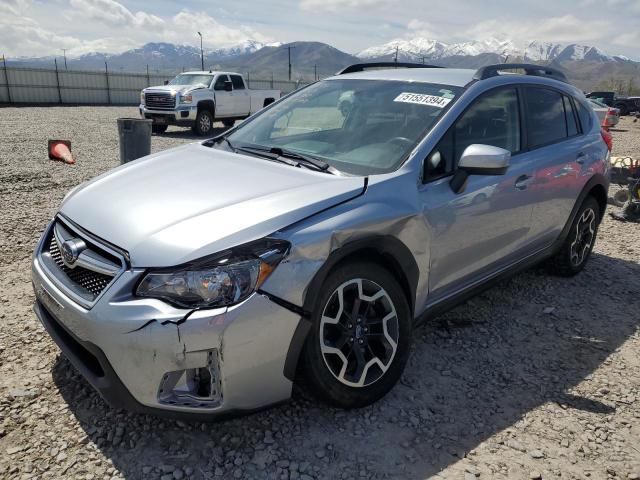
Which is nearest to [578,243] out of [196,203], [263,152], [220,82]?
[263,152]

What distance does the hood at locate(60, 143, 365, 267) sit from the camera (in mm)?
2162

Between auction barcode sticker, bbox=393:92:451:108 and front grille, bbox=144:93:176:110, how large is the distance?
1319cm

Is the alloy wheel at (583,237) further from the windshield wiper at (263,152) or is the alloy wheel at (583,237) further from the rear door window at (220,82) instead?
the rear door window at (220,82)

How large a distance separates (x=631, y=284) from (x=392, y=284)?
319 cm

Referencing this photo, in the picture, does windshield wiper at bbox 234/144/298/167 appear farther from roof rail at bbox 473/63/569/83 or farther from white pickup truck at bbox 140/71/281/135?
white pickup truck at bbox 140/71/281/135

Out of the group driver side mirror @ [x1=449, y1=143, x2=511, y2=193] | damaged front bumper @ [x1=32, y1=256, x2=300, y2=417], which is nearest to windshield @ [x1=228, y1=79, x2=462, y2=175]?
driver side mirror @ [x1=449, y1=143, x2=511, y2=193]

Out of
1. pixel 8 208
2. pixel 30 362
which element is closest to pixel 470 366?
pixel 30 362

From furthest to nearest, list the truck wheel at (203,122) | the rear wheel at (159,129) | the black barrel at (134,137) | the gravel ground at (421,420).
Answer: the rear wheel at (159,129)
the truck wheel at (203,122)
the black barrel at (134,137)
the gravel ground at (421,420)

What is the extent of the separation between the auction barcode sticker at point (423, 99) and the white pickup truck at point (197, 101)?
13.1 meters

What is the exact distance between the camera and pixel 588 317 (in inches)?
158

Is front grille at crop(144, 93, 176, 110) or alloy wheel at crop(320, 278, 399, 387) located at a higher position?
front grille at crop(144, 93, 176, 110)

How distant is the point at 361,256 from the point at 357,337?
0.41m

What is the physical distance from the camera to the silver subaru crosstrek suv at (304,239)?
2105 millimetres

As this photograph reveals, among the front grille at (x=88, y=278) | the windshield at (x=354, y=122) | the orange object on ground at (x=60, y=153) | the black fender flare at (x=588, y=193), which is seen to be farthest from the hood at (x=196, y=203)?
the orange object on ground at (x=60, y=153)
